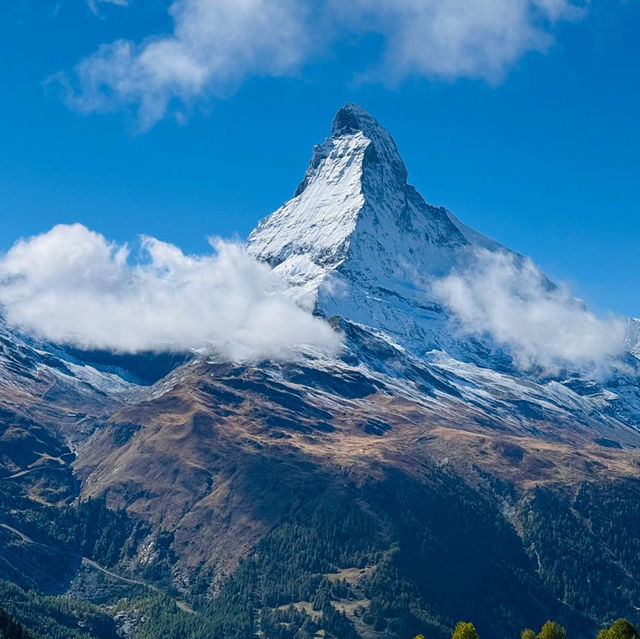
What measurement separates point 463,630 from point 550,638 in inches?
816

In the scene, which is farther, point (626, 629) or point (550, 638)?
point (550, 638)

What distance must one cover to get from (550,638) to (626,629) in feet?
80.1

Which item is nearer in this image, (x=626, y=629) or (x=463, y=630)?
(x=626, y=629)

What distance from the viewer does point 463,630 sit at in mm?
191750

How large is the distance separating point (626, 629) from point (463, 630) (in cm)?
3102

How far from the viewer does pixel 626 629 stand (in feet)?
585
